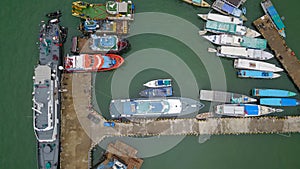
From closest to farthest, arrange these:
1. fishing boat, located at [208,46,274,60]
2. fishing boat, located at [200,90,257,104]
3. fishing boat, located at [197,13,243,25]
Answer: fishing boat, located at [200,90,257,104], fishing boat, located at [208,46,274,60], fishing boat, located at [197,13,243,25]

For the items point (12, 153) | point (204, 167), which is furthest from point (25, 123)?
point (204, 167)

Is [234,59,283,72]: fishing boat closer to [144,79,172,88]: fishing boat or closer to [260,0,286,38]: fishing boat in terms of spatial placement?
[260,0,286,38]: fishing boat

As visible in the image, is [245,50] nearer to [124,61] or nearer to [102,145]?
[124,61]

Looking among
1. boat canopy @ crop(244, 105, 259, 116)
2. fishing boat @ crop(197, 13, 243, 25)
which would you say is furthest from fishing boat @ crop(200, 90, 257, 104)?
fishing boat @ crop(197, 13, 243, 25)

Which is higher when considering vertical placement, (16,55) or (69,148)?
(16,55)

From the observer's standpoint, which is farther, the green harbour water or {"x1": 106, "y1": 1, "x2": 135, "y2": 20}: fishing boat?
{"x1": 106, "y1": 1, "x2": 135, "y2": 20}: fishing boat

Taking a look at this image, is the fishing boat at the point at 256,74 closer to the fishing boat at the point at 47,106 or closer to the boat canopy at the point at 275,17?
the boat canopy at the point at 275,17

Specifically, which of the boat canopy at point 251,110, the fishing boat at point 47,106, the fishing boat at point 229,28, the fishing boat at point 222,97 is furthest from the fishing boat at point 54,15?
the boat canopy at point 251,110

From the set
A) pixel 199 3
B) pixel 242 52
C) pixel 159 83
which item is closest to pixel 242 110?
pixel 242 52
